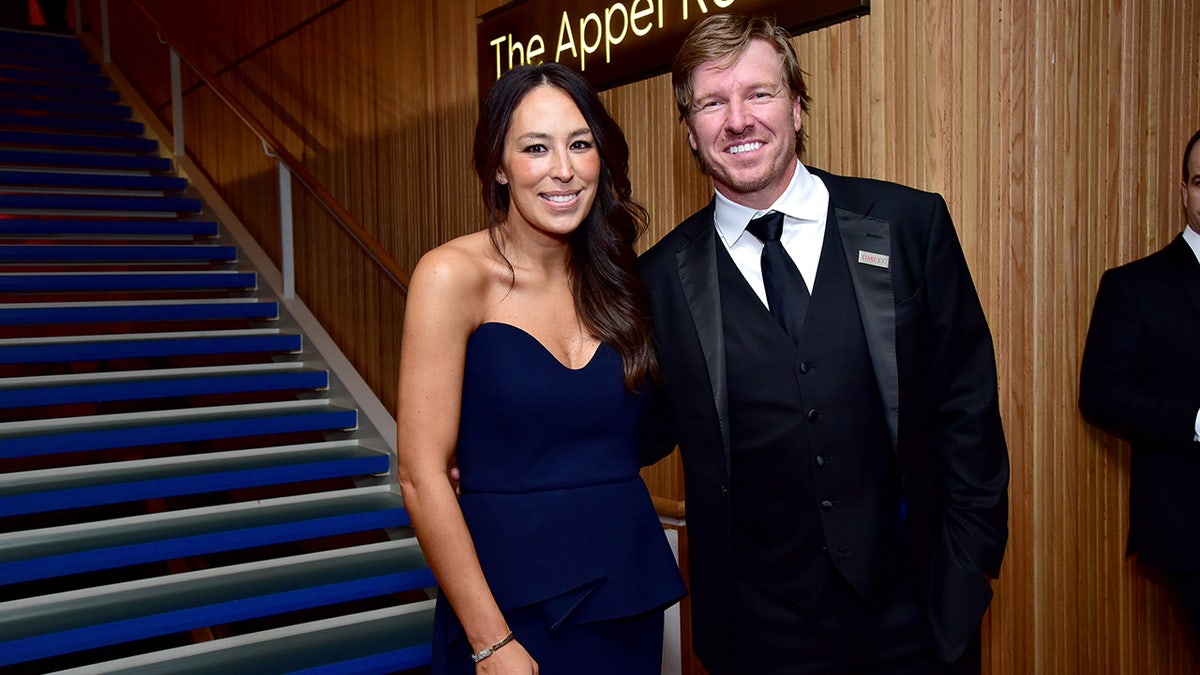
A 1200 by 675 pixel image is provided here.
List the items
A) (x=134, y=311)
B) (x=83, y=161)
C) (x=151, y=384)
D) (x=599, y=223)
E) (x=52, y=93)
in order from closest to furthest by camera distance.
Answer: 1. (x=599, y=223)
2. (x=151, y=384)
3. (x=134, y=311)
4. (x=83, y=161)
5. (x=52, y=93)

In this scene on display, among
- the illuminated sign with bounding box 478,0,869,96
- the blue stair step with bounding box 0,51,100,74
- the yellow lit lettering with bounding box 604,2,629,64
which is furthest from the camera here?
the blue stair step with bounding box 0,51,100,74

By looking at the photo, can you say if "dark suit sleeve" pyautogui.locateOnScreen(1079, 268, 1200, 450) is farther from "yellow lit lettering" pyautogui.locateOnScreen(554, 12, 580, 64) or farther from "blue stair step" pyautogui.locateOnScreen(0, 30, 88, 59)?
"blue stair step" pyautogui.locateOnScreen(0, 30, 88, 59)

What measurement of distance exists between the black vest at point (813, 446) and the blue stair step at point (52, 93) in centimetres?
664

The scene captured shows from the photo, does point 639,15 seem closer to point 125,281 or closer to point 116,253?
point 125,281

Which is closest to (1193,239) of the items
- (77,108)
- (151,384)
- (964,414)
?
(964,414)

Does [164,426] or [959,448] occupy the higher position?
[959,448]

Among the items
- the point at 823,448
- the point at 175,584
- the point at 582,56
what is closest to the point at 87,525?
the point at 175,584

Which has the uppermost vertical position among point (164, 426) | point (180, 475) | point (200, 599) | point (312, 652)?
point (164, 426)

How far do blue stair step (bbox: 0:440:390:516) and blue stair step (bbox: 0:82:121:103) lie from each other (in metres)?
3.92

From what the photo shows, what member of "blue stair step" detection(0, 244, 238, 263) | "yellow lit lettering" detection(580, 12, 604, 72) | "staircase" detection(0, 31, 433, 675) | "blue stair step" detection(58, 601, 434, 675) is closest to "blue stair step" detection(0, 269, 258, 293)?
"staircase" detection(0, 31, 433, 675)

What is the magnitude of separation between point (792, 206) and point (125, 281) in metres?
4.20

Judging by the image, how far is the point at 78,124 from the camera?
22.9 ft

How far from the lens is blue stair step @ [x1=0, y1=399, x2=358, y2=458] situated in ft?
12.8

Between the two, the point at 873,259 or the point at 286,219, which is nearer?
the point at 873,259
